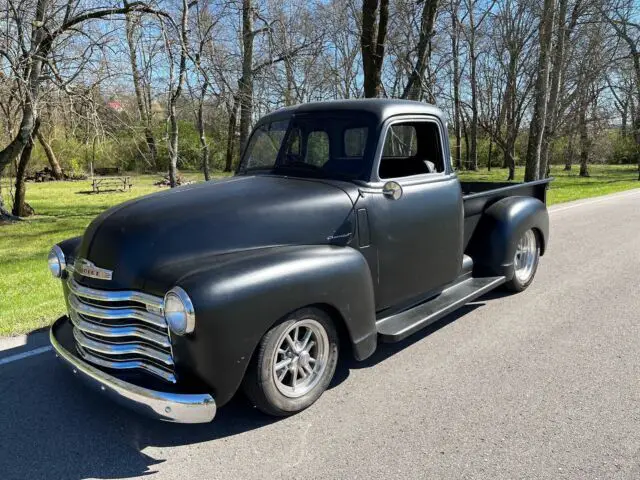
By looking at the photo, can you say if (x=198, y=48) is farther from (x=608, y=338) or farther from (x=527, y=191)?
(x=608, y=338)

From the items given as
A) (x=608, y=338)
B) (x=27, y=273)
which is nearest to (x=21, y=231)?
(x=27, y=273)

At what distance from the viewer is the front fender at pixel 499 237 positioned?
512cm

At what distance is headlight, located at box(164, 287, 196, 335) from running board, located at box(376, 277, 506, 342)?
5.00 feet

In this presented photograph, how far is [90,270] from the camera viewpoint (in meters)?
3.12

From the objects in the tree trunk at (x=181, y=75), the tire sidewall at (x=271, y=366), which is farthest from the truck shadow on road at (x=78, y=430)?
the tree trunk at (x=181, y=75)

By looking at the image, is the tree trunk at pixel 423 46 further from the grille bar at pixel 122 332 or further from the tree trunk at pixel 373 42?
the grille bar at pixel 122 332

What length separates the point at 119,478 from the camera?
2.65 m

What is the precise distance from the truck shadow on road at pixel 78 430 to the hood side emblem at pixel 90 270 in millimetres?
911

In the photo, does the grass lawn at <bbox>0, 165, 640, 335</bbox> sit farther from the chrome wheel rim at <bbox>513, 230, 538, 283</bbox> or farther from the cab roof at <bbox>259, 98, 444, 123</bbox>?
the chrome wheel rim at <bbox>513, 230, 538, 283</bbox>

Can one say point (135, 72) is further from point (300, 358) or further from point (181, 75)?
point (300, 358)

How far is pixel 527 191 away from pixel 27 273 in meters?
6.89

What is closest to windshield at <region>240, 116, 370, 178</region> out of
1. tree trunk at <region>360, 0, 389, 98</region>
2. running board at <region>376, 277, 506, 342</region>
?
running board at <region>376, 277, 506, 342</region>

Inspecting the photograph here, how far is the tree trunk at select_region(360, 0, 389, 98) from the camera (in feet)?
39.9

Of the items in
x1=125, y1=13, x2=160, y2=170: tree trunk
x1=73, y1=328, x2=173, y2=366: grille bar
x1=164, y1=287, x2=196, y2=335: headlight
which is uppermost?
x1=125, y1=13, x2=160, y2=170: tree trunk
